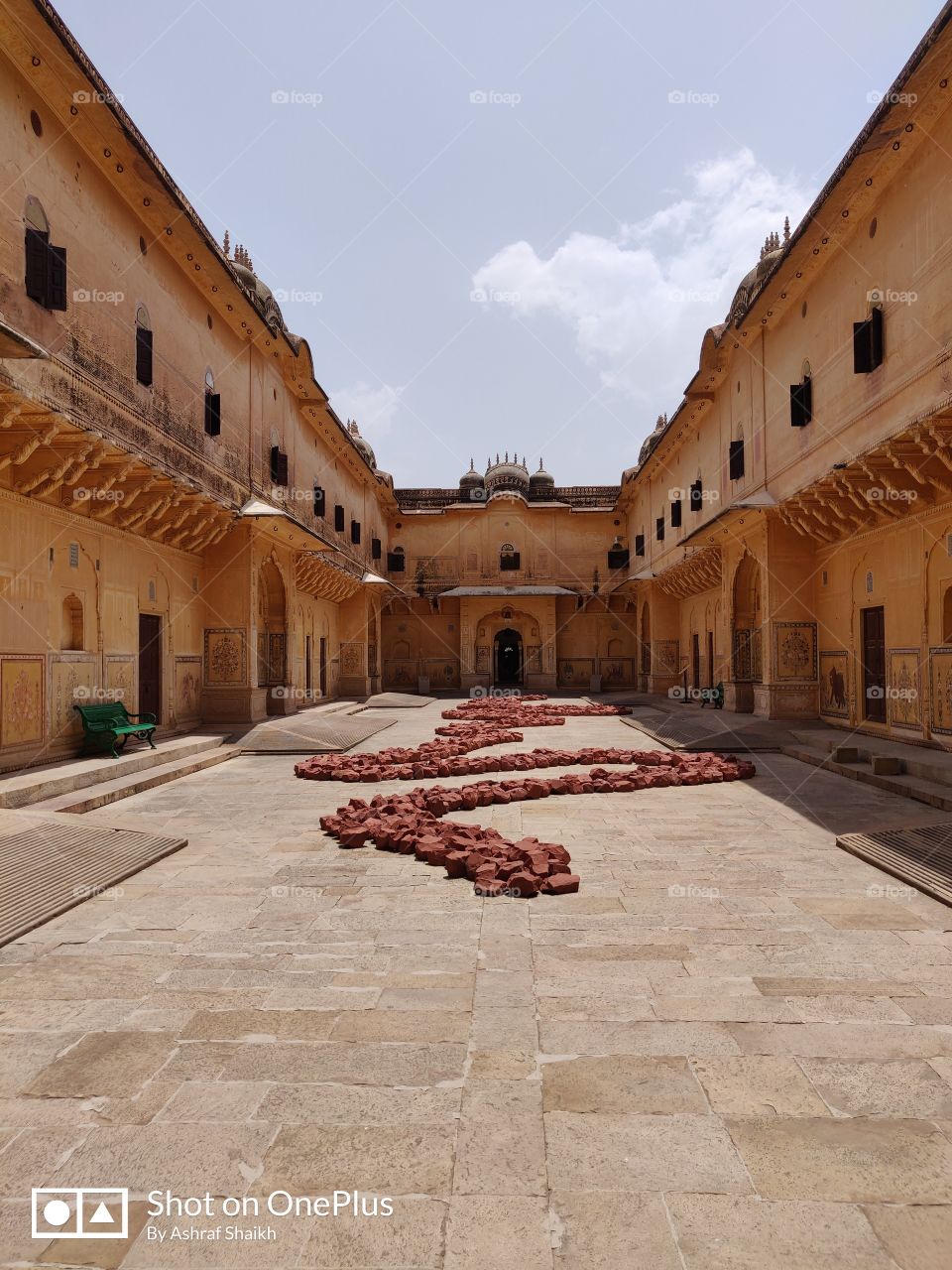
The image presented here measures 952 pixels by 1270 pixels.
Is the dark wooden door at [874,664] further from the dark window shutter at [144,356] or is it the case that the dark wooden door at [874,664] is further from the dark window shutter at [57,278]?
the dark window shutter at [57,278]

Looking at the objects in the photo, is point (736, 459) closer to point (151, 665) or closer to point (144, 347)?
point (144, 347)

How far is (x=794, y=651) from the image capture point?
14.8m

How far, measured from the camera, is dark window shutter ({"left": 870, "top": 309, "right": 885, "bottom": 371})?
448 inches

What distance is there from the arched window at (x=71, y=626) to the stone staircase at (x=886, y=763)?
10.8 meters

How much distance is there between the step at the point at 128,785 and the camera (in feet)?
26.2

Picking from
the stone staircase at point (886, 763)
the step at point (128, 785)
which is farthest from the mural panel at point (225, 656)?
the stone staircase at point (886, 763)

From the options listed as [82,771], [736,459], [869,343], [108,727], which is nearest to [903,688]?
[869,343]

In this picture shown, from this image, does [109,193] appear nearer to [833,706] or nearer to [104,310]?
[104,310]

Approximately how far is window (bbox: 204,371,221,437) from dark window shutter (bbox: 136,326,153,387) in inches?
94.5

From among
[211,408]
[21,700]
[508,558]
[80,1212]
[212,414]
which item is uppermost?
[211,408]

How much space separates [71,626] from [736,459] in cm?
1480

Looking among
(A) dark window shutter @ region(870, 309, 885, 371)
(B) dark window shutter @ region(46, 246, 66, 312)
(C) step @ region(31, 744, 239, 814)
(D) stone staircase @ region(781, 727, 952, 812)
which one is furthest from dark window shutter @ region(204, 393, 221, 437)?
(D) stone staircase @ region(781, 727, 952, 812)

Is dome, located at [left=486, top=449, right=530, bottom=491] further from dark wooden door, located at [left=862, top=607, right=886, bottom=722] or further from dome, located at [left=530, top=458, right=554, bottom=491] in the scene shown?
dark wooden door, located at [left=862, top=607, right=886, bottom=722]

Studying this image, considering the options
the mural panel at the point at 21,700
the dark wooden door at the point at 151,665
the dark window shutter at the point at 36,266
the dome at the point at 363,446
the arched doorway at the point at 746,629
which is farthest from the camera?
the dome at the point at 363,446
